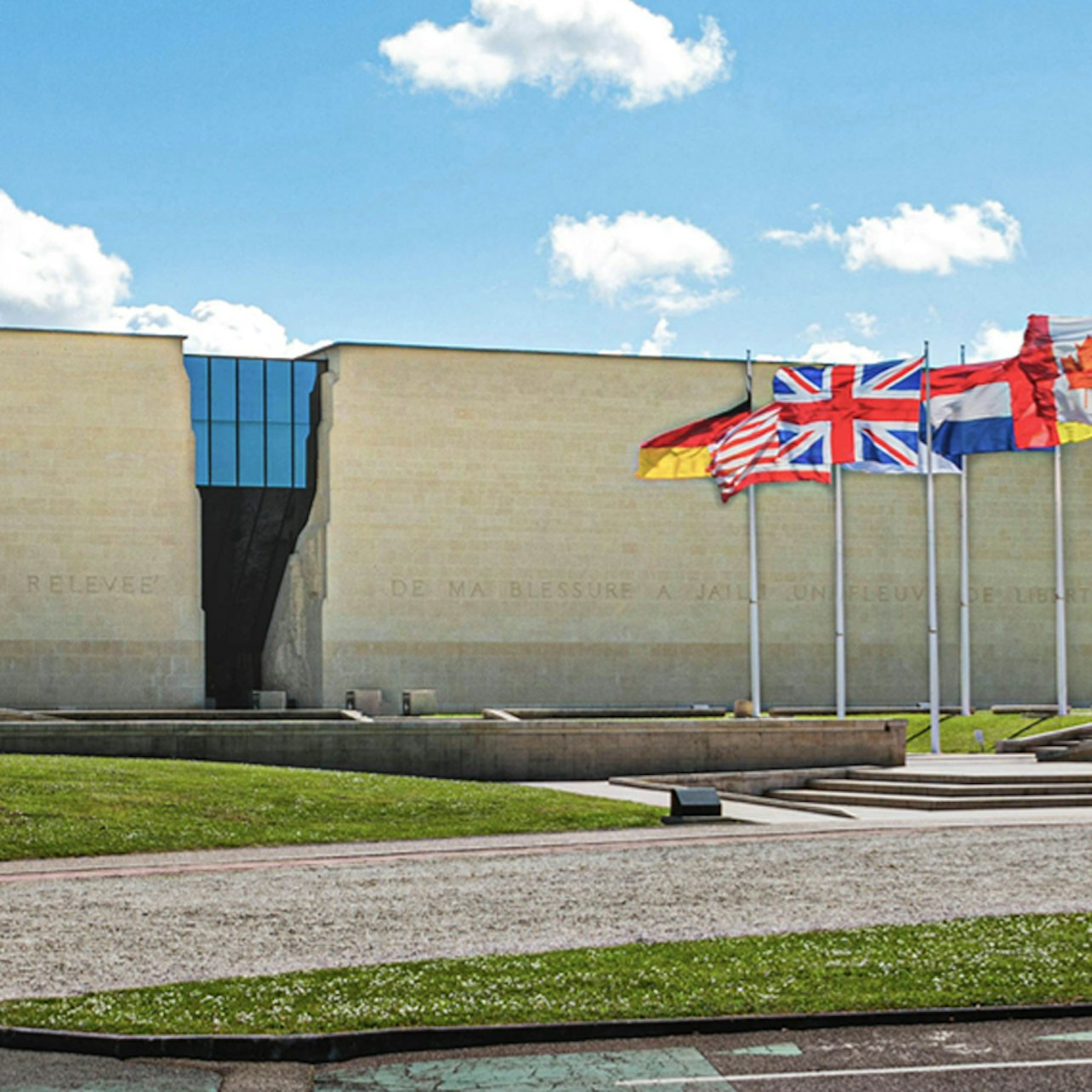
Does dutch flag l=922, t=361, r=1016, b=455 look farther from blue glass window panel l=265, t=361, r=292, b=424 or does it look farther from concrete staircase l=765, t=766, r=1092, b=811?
blue glass window panel l=265, t=361, r=292, b=424

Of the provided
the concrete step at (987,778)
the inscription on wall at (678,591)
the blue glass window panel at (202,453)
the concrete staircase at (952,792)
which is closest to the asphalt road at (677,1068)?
the concrete staircase at (952,792)

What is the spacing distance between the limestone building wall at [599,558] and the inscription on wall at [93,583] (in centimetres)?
435

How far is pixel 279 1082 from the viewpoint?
7812 millimetres

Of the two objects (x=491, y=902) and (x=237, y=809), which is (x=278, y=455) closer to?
(x=237, y=809)

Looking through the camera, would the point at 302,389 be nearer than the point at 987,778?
No

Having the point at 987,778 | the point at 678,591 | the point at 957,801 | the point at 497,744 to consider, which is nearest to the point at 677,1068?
the point at 957,801

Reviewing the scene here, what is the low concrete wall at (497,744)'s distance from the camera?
1086 inches

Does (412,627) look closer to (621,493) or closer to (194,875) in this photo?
(621,493)

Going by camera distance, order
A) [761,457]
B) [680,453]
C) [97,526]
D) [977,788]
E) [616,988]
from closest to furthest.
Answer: [616,988], [977,788], [761,457], [680,453], [97,526]

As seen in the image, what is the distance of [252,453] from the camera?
1790 inches

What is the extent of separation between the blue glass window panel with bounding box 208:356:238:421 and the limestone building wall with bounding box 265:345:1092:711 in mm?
3078

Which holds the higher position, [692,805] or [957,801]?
[692,805]

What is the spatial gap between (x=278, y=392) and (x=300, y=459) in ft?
7.17

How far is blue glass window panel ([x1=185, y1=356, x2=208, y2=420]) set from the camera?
148 ft
